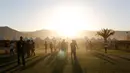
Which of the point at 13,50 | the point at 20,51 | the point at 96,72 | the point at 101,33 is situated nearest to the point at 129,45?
the point at 101,33

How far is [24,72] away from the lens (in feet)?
58.6

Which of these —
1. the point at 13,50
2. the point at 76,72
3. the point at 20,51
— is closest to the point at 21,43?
the point at 20,51

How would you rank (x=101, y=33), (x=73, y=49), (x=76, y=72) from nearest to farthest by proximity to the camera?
(x=76, y=72) → (x=73, y=49) → (x=101, y=33)

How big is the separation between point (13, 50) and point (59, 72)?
21.0 meters

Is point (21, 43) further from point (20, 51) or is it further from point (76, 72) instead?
point (76, 72)

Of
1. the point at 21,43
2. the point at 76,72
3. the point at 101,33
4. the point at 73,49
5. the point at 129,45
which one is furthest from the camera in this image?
the point at 101,33

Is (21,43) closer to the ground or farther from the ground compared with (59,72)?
farther from the ground

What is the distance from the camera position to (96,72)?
1748 cm

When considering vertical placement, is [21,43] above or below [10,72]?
above

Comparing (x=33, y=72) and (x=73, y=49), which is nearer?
(x=33, y=72)

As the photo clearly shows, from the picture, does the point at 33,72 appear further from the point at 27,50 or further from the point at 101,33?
the point at 101,33

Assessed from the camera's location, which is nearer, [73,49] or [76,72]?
[76,72]

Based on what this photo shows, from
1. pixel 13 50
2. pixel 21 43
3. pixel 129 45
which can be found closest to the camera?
pixel 21 43

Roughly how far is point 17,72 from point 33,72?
0.92 meters
